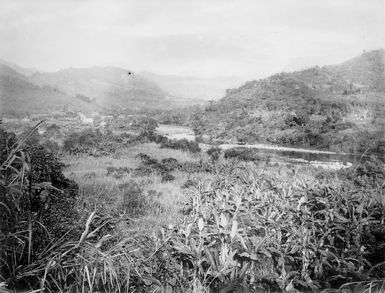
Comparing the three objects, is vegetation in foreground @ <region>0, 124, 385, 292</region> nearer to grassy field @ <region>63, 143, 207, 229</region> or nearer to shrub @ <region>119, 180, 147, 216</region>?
grassy field @ <region>63, 143, 207, 229</region>

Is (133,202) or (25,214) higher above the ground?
(25,214)

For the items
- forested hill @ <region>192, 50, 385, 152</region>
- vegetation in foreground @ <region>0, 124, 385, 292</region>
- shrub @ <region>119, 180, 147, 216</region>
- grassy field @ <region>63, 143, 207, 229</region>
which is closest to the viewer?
vegetation in foreground @ <region>0, 124, 385, 292</region>

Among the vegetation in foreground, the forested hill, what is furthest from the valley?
the forested hill

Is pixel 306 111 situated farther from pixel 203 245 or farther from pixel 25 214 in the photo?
pixel 25 214

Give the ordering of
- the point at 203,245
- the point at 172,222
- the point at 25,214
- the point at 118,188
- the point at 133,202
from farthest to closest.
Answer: the point at 118,188 < the point at 133,202 < the point at 172,222 < the point at 203,245 < the point at 25,214

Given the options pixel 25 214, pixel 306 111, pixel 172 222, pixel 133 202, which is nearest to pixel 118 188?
pixel 133 202

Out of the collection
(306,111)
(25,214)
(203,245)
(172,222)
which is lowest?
(172,222)

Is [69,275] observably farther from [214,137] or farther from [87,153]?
[214,137]

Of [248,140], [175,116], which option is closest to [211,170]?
[248,140]
